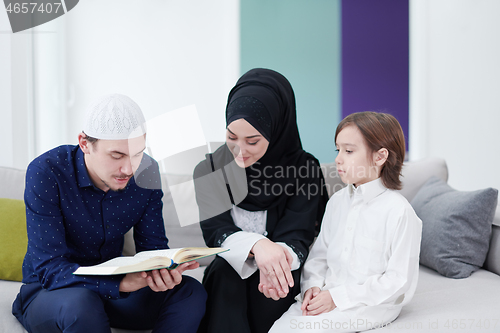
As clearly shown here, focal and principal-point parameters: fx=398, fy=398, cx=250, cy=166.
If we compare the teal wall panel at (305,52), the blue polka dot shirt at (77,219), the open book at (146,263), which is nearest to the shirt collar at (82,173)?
the blue polka dot shirt at (77,219)

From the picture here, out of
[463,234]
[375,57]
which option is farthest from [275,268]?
[375,57]

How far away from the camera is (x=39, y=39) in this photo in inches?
102

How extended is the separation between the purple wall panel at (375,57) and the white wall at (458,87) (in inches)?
3.3

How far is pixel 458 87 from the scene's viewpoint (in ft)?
9.03

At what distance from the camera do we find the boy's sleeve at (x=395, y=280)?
1087mm

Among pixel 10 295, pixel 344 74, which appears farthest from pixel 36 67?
pixel 344 74

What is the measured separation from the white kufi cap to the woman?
36 centimetres

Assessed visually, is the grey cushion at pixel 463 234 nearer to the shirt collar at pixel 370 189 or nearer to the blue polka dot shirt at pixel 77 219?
the shirt collar at pixel 370 189

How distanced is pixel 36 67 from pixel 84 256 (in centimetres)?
186

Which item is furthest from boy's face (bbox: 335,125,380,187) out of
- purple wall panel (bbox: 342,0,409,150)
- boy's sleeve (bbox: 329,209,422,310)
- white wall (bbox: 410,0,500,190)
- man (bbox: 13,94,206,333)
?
purple wall panel (bbox: 342,0,409,150)

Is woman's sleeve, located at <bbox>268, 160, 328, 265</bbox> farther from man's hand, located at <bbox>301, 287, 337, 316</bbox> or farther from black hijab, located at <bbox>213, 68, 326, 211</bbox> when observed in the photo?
man's hand, located at <bbox>301, 287, 337, 316</bbox>

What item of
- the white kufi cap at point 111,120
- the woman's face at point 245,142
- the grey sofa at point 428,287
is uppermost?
the white kufi cap at point 111,120

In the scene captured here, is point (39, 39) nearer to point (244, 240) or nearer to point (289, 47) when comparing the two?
point (289, 47)

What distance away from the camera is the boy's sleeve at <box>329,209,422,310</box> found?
109cm
